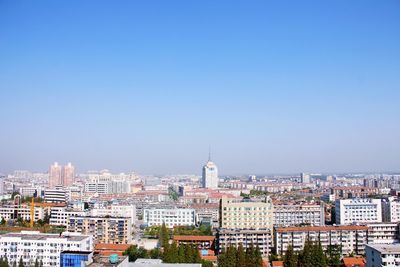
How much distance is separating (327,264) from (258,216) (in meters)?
2.23

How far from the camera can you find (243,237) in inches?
301

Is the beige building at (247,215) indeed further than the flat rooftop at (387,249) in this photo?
Yes

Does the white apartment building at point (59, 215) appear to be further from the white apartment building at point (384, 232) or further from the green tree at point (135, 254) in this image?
the white apartment building at point (384, 232)

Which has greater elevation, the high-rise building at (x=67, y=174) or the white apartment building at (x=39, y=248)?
the high-rise building at (x=67, y=174)

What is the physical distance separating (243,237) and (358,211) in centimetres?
471

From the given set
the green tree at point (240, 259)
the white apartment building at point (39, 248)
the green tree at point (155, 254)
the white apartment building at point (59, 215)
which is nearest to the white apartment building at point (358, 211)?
the green tree at point (240, 259)

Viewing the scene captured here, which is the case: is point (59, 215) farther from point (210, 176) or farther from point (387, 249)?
point (210, 176)

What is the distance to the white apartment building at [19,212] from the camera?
11383 millimetres

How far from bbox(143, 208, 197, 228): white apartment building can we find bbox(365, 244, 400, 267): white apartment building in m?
6.12

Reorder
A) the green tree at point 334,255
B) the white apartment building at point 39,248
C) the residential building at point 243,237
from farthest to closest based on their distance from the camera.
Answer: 1. the residential building at point 243,237
2. the green tree at point 334,255
3. the white apartment building at point 39,248

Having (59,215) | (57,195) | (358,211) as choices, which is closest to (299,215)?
(358,211)

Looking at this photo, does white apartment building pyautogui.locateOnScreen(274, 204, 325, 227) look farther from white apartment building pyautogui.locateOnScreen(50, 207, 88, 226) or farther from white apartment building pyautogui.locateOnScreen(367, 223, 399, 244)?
white apartment building pyautogui.locateOnScreen(50, 207, 88, 226)

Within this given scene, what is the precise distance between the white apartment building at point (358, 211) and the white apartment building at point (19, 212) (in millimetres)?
7319

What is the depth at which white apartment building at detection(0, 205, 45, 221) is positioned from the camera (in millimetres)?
11383
